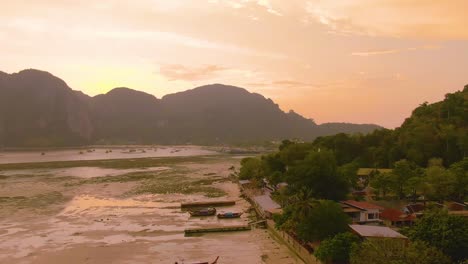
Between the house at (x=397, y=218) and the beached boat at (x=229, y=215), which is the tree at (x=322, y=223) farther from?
the beached boat at (x=229, y=215)

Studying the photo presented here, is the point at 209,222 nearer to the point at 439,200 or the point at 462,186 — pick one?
the point at 439,200

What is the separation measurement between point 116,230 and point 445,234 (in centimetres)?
3083

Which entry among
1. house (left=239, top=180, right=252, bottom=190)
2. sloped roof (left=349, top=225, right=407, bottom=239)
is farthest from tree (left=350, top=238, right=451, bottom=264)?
house (left=239, top=180, right=252, bottom=190)

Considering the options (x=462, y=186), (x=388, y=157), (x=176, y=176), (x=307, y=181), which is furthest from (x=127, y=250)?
(x=176, y=176)

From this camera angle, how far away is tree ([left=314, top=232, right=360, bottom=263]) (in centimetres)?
2652

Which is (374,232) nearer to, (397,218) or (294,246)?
(294,246)

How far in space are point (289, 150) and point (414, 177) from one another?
20965 mm

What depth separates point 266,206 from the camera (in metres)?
47.1

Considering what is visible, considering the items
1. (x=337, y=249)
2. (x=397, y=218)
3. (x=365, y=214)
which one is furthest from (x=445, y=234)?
(x=365, y=214)

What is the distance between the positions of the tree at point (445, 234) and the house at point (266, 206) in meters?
19.6

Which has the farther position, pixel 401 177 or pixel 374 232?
pixel 401 177

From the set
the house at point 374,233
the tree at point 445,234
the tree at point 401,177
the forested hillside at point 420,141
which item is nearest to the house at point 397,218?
the house at point 374,233

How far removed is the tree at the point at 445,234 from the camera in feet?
75.9

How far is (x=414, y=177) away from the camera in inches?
1817
